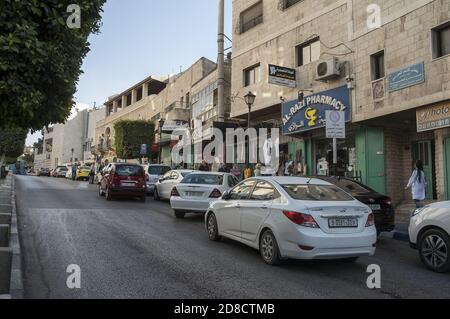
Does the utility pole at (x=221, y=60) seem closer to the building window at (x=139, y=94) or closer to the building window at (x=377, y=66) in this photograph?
the building window at (x=377, y=66)

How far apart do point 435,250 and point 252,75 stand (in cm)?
1649

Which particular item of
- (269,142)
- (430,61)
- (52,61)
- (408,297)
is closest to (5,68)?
(52,61)

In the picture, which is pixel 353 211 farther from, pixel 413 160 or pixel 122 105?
pixel 122 105

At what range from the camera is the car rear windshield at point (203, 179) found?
513 inches

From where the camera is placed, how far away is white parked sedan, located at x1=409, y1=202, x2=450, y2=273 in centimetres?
676

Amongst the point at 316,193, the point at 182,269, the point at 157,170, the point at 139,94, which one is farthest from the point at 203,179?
the point at 139,94

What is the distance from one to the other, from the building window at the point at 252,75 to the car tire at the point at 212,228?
1339 cm

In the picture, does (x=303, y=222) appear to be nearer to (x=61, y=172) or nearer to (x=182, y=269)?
(x=182, y=269)

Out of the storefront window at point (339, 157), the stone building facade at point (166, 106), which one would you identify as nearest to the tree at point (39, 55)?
the storefront window at point (339, 157)

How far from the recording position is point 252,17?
2250cm

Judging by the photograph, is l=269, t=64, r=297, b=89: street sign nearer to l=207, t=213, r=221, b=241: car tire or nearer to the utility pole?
the utility pole

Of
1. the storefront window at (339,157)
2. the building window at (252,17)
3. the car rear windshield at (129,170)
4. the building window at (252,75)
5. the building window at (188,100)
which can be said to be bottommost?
the car rear windshield at (129,170)

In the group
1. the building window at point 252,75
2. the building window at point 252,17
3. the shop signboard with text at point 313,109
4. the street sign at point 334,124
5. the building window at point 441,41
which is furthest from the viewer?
the building window at point 252,17

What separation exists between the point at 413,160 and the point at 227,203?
10.2 m
